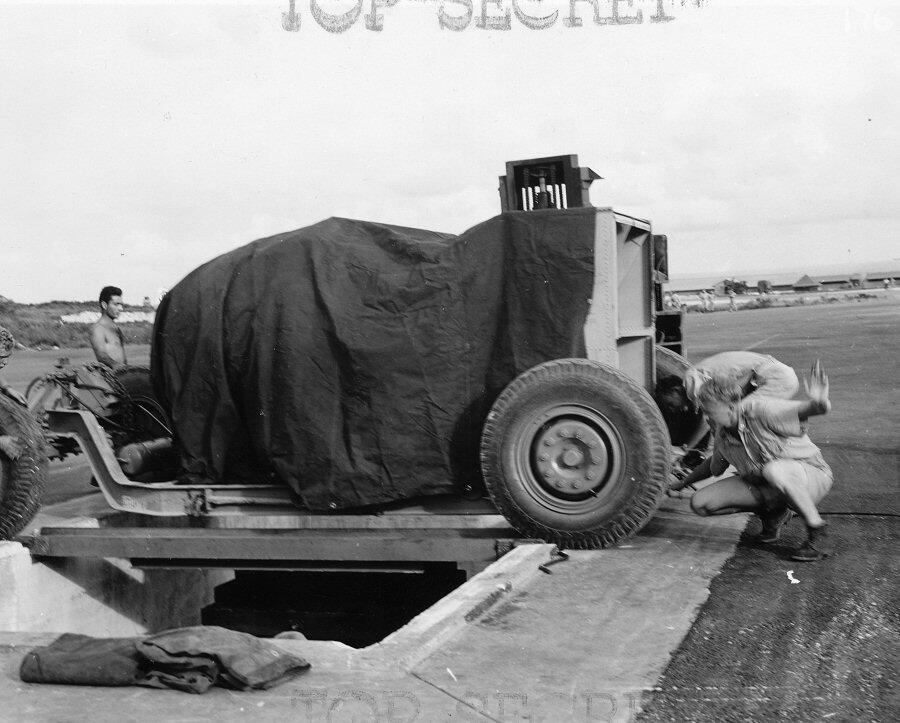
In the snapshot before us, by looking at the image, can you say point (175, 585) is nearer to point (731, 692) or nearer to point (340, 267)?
point (340, 267)

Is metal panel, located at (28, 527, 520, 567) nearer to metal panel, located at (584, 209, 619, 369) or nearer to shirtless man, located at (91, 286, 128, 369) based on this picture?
metal panel, located at (584, 209, 619, 369)

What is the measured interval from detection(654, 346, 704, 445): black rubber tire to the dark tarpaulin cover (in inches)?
77.3

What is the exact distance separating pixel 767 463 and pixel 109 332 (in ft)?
21.1

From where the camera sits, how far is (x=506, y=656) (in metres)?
4.44

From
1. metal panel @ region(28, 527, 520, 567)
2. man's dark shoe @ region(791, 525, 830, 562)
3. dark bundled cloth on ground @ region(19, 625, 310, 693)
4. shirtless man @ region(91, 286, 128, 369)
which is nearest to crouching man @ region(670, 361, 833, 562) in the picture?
man's dark shoe @ region(791, 525, 830, 562)

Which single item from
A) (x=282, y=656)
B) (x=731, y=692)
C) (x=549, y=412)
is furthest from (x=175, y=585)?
(x=731, y=692)

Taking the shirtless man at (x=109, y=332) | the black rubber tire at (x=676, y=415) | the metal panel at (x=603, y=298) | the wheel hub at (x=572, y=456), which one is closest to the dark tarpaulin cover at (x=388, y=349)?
the metal panel at (x=603, y=298)

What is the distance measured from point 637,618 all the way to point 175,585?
5.11 metres

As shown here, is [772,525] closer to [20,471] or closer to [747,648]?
[747,648]

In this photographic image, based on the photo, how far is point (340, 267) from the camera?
7.07m

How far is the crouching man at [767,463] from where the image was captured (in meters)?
6.00

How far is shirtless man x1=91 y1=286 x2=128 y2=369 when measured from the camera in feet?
32.1

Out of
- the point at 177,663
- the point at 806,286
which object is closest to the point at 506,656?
the point at 177,663

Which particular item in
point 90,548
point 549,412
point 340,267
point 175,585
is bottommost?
point 175,585
